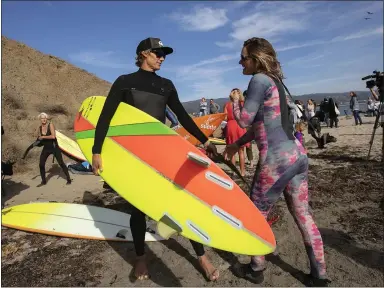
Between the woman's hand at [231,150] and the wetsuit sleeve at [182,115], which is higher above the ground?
the wetsuit sleeve at [182,115]

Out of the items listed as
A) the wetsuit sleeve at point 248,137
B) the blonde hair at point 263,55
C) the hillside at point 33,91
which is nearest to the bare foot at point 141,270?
the wetsuit sleeve at point 248,137

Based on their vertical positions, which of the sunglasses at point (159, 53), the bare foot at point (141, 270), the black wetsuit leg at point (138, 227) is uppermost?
the sunglasses at point (159, 53)


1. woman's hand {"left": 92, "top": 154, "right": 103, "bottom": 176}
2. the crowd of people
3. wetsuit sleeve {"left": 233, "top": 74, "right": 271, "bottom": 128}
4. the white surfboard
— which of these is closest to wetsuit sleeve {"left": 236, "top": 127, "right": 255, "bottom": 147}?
the crowd of people

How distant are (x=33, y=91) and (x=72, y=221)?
1198 centimetres

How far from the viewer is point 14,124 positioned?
11.6 metres

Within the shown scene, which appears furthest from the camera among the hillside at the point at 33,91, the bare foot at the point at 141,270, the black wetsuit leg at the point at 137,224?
the hillside at the point at 33,91

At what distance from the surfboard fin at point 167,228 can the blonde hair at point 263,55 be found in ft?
4.58

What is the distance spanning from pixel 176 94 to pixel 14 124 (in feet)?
36.3

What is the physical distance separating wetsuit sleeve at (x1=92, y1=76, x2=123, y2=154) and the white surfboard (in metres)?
1.75

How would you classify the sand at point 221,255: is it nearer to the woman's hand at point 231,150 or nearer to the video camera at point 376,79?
the woman's hand at point 231,150

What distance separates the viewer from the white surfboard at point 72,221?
3945 millimetres

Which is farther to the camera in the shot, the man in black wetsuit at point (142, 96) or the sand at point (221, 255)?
the sand at point (221, 255)

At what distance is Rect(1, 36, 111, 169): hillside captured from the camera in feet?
36.8

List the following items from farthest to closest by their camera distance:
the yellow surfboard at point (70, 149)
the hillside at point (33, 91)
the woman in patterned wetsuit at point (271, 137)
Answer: the hillside at point (33, 91) → the yellow surfboard at point (70, 149) → the woman in patterned wetsuit at point (271, 137)
